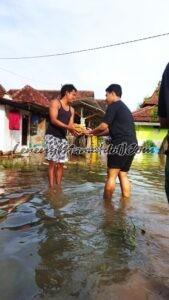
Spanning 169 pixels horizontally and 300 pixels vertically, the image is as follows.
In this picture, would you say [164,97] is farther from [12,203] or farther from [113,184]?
[12,203]

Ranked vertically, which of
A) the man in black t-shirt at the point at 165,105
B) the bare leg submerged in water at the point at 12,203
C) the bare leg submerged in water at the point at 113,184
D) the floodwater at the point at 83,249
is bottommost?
the floodwater at the point at 83,249

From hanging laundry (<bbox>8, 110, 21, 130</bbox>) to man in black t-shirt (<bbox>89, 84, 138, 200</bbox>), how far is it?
12.0 metres

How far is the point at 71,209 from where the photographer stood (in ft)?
17.4

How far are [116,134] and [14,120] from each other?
40.5 feet

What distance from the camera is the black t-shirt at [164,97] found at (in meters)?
2.66

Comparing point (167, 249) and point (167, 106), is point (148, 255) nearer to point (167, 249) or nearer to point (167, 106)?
point (167, 249)

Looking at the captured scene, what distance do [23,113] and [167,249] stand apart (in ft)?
55.9

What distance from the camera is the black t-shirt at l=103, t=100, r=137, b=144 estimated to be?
5801 millimetres

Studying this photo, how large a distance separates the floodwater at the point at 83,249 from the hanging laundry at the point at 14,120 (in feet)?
38.5

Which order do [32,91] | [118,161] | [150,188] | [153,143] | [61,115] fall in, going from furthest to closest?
[153,143] < [32,91] < [150,188] < [61,115] < [118,161]

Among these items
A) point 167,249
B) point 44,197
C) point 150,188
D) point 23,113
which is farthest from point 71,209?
point 23,113

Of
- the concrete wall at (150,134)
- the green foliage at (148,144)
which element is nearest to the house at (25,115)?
the green foliage at (148,144)

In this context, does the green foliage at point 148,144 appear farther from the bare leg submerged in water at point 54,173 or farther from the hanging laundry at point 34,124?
the bare leg submerged in water at point 54,173

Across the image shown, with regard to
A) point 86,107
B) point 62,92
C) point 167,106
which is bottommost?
point 167,106
